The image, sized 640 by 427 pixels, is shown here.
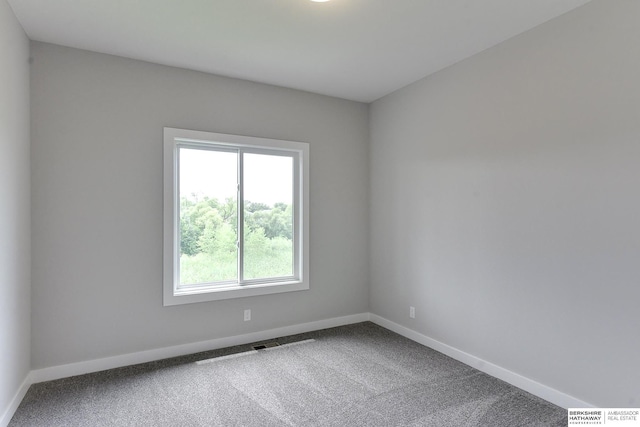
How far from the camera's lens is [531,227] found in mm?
2629

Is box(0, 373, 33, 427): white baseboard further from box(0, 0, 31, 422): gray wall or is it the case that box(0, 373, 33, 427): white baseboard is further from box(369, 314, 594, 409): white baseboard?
box(369, 314, 594, 409): white baseboard

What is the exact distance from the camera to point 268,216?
390 centimetres

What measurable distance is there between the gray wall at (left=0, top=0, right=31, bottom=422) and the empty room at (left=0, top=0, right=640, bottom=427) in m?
0.02

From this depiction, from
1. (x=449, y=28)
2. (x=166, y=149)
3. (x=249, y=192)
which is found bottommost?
(x=249, y=192)

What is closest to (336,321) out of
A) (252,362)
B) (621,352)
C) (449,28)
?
(252,362)

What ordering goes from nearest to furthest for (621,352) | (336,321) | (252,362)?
(621,352) < (252,362) < (336,321)

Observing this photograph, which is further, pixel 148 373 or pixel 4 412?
pixel 148 373

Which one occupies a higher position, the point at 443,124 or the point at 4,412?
the point at 443,124

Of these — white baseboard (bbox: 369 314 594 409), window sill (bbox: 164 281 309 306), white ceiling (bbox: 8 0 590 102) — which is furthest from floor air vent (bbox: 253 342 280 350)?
white ceiling (bbox: 8 0 590 102)

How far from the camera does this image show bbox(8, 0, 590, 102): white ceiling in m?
2.34

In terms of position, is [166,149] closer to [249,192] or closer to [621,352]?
[249,192]

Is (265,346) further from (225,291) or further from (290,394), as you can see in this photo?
(290,394)

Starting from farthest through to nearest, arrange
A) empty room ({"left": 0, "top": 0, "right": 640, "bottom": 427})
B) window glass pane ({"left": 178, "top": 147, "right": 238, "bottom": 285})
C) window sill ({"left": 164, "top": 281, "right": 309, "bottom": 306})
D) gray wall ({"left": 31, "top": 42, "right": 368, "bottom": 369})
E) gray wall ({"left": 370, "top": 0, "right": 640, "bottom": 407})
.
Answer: window glass pane ({"left": 178, "top": 147, "right": 238, "bottom": 285}) < window sill ({"left": 164, "top": 281, "right": 309, "bottom": 306}) < gray wall ({"left": 31, "top": 42, "right": 368, "bottom": 369}) < empty room ({"left": 0, "top": 0, "right": 640, "bottom": 427}) < gray wall ({"left": 370, "top": 0, "right": 640, "bottom": 407})

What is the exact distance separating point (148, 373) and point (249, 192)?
6.29 ft
